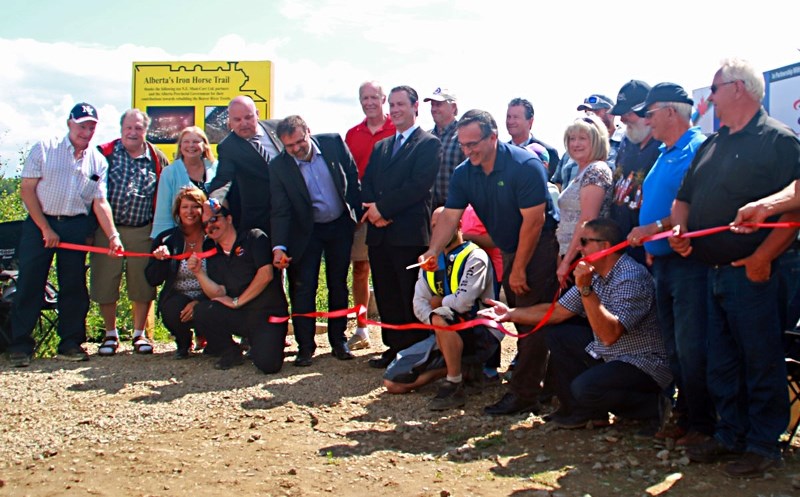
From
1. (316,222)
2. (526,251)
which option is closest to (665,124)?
(526,251)

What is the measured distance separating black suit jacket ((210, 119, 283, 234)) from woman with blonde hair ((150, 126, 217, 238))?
0.96 feet

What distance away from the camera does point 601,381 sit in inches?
195

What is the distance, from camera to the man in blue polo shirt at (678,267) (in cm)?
456

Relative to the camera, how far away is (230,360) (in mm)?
7332

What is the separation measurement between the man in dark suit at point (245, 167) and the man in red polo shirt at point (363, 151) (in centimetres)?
94

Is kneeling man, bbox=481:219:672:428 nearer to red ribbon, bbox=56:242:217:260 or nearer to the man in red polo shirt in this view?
the man in red polo shirt

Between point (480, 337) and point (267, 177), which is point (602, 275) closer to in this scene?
point (480, 337)

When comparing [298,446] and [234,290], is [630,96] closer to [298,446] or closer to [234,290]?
[298,446]

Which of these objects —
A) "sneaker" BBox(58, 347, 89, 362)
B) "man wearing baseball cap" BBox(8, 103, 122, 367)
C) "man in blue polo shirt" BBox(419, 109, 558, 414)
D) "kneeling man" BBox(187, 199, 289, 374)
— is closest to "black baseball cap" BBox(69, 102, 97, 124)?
"man wearing baseball cap" BBox(8, 103, 122, 367)

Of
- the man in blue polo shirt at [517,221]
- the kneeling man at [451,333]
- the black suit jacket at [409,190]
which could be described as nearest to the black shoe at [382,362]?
the kneeling man at [451,333]

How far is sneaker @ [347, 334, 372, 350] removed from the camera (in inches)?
319

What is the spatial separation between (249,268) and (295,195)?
2.57 ft

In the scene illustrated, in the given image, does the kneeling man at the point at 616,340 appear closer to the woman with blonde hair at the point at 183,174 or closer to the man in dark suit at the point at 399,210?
the man in dark suit at the point at 399,210

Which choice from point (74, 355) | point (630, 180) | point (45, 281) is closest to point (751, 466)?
point (630, 180)
